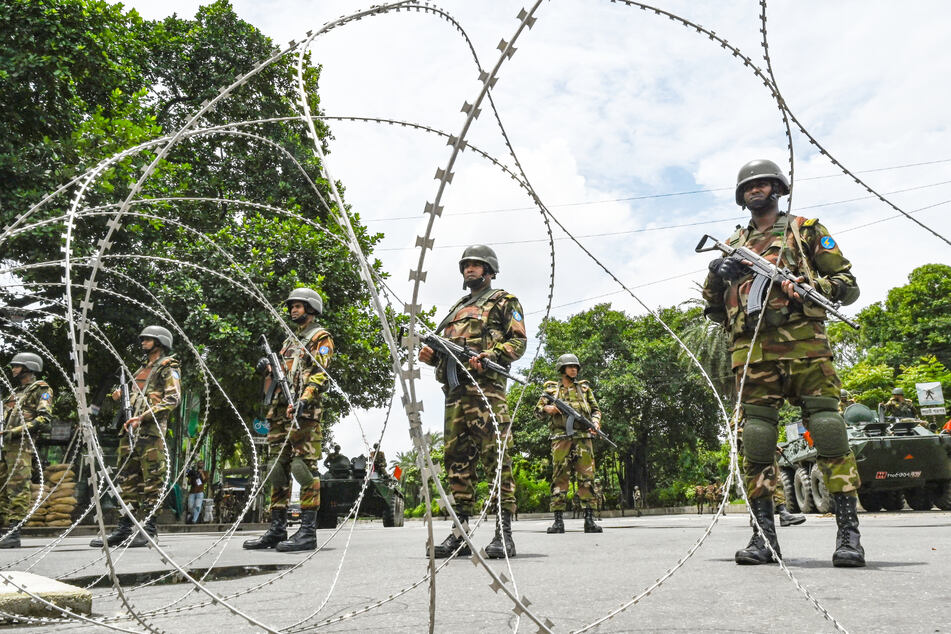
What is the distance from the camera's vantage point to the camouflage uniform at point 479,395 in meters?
4.86

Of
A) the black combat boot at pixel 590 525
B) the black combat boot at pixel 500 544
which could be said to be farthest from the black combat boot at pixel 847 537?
the black combat boot at pixel 590 525

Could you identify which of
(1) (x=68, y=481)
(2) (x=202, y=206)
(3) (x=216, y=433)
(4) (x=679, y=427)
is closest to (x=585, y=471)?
(2) (x=202, y=206)

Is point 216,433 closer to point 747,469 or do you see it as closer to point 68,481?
point 68,481

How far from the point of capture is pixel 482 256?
536 cm

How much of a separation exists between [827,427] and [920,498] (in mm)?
11536

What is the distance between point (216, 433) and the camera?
21.9 metres

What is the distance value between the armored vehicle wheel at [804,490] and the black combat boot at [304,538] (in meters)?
9.75

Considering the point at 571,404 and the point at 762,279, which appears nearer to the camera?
the point at 762,279

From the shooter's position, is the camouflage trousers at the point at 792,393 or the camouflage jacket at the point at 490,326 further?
the camouflage jacket at the point at 490,326

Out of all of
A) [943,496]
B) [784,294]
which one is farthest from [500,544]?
[943,496]

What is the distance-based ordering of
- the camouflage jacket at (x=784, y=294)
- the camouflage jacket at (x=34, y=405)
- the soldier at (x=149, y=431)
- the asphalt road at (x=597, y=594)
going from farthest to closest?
1. the camouflage jacket at (x=34, y=405)
2. the soldier at (x=149, y=431)
3. the camouflage jacket at (x=784, y=294)
4. the asphalt road at (x=597, y=594)

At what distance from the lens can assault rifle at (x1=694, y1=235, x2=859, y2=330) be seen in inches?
145

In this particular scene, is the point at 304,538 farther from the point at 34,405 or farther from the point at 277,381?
the point at 34,405

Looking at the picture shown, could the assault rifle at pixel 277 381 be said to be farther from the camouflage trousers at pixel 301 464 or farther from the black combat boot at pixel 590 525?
the black combat boot at pixel 590 525
